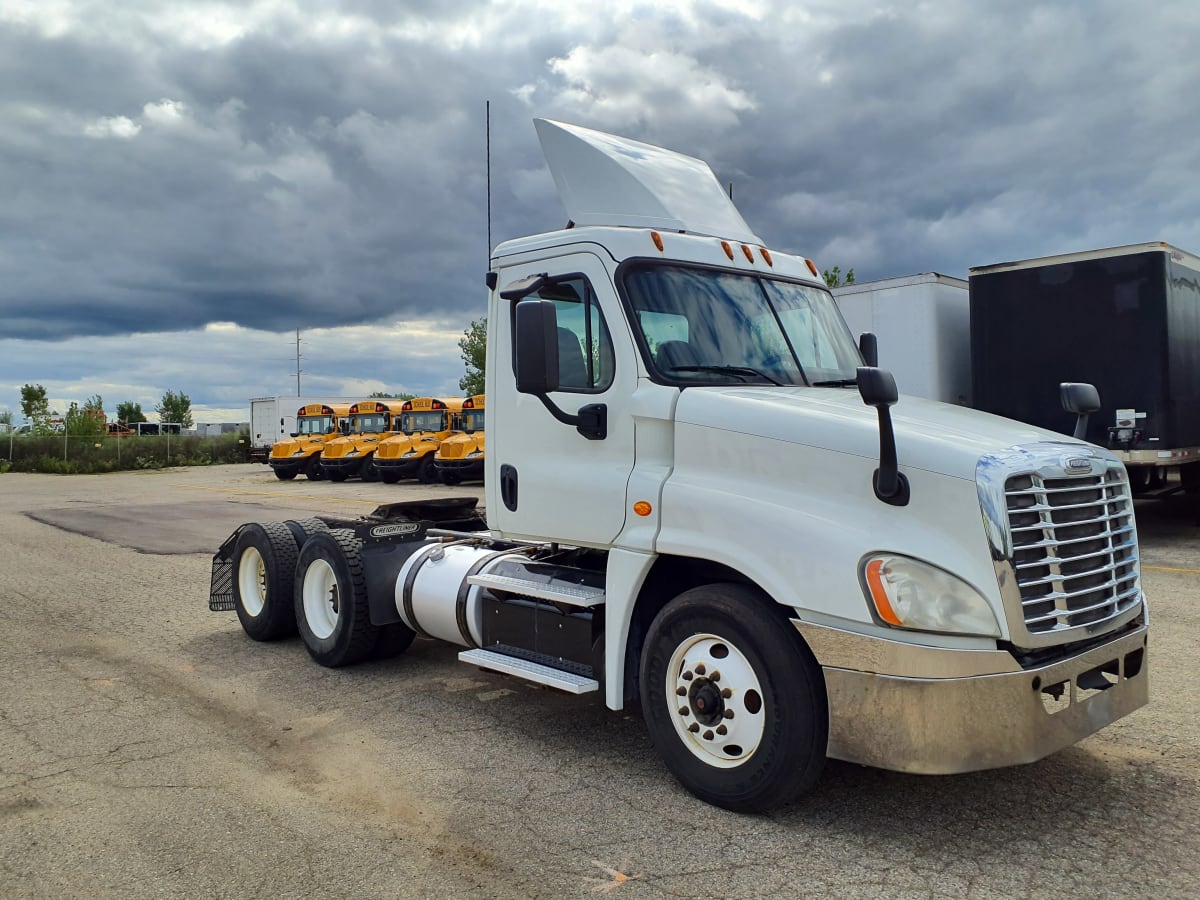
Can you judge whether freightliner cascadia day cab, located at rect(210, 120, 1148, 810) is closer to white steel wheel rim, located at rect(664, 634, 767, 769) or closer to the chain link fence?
white steel wheel rim, located at rect(664, 634, 767, 769)

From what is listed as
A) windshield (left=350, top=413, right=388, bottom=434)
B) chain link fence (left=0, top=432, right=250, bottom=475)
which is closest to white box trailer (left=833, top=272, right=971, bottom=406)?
windshield (left=350, top=413, right=388, bottom=434)

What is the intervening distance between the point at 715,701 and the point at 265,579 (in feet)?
14.3

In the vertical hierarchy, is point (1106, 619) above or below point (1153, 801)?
above

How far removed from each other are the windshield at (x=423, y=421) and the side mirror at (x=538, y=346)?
86.1 feet

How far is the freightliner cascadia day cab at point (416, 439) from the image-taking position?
91.4ft

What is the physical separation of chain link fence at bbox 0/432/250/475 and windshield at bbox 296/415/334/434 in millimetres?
13469

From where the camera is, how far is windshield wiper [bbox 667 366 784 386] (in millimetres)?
4551

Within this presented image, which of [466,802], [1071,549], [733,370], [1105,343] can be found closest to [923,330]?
[1105,343]

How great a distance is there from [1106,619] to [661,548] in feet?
6.08

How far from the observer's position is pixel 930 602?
141 inches

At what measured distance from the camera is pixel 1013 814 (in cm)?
405

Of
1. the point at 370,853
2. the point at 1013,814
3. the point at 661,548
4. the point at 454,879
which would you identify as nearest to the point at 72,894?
the point at 370,853

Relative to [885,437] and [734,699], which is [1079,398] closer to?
[885,437]

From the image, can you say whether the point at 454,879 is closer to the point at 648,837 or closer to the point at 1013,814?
the point at 648,837
